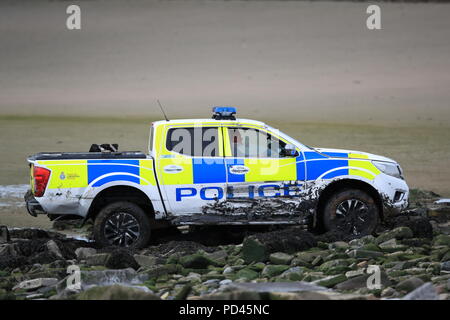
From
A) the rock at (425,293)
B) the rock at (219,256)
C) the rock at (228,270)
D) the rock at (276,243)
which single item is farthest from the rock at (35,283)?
the rock at (425,293)

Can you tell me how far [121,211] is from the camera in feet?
41.6

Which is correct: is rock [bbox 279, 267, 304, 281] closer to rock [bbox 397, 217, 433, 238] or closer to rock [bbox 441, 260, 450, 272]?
rock [bbox 441, 260, 450, 272]

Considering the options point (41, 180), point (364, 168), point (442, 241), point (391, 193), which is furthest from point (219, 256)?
point (442, 241)

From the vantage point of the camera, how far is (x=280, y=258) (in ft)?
38.2

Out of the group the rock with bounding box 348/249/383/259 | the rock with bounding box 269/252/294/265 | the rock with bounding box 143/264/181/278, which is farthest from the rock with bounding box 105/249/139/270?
the rock with bounding box 348/249/383/259

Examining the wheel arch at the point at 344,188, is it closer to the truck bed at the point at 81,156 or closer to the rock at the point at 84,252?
the truck bed at the point at 81,156

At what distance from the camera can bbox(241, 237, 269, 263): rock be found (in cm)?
1184

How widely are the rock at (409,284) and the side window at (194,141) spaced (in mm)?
3775

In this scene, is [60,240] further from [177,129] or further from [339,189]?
[339,189]

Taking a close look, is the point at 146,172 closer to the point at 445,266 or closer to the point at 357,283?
the point at 357,283

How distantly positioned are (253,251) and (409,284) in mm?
2562

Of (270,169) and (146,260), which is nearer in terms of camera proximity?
(146,260)

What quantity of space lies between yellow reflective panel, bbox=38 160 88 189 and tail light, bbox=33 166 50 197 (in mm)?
57
